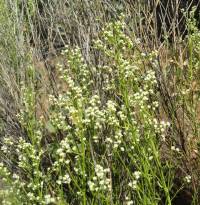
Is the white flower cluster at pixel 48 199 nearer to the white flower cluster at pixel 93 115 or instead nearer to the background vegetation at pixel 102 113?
the background vegetation at pixel 102 113

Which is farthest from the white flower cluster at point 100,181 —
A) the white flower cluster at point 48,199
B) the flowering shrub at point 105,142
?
the white flower cluster at point 48,199

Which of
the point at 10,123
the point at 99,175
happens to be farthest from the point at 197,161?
the point at 10,123

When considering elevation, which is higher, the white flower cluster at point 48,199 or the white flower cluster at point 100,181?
the white flower cluster at point 100,181

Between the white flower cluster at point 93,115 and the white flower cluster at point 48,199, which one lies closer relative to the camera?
the white flower cluster at point 48,199

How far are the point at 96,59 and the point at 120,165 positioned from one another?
0.98 m

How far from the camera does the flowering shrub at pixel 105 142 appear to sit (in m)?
2.26

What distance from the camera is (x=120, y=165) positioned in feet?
8.66

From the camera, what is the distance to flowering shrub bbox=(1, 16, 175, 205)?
226 cm

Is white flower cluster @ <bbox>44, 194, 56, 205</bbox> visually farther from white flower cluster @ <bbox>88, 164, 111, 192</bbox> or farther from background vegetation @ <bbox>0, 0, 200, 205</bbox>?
white flower cluster @ <bbox>88, 164, 111, 192</bbox>

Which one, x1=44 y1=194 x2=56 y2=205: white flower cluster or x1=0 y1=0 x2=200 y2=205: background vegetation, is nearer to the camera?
x1=44 y1=194 x2=56 y2=205: white flower cluster

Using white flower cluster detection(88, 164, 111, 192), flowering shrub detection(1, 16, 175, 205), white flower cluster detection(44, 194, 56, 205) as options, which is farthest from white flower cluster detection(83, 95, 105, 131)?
white flower cluster detection(44, 194, 56, 205)

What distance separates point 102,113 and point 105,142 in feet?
1.31

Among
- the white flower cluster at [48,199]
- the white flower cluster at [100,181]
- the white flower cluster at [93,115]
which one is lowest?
the white flower cluster at [48,199]

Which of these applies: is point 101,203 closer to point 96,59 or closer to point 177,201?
point 177,201
